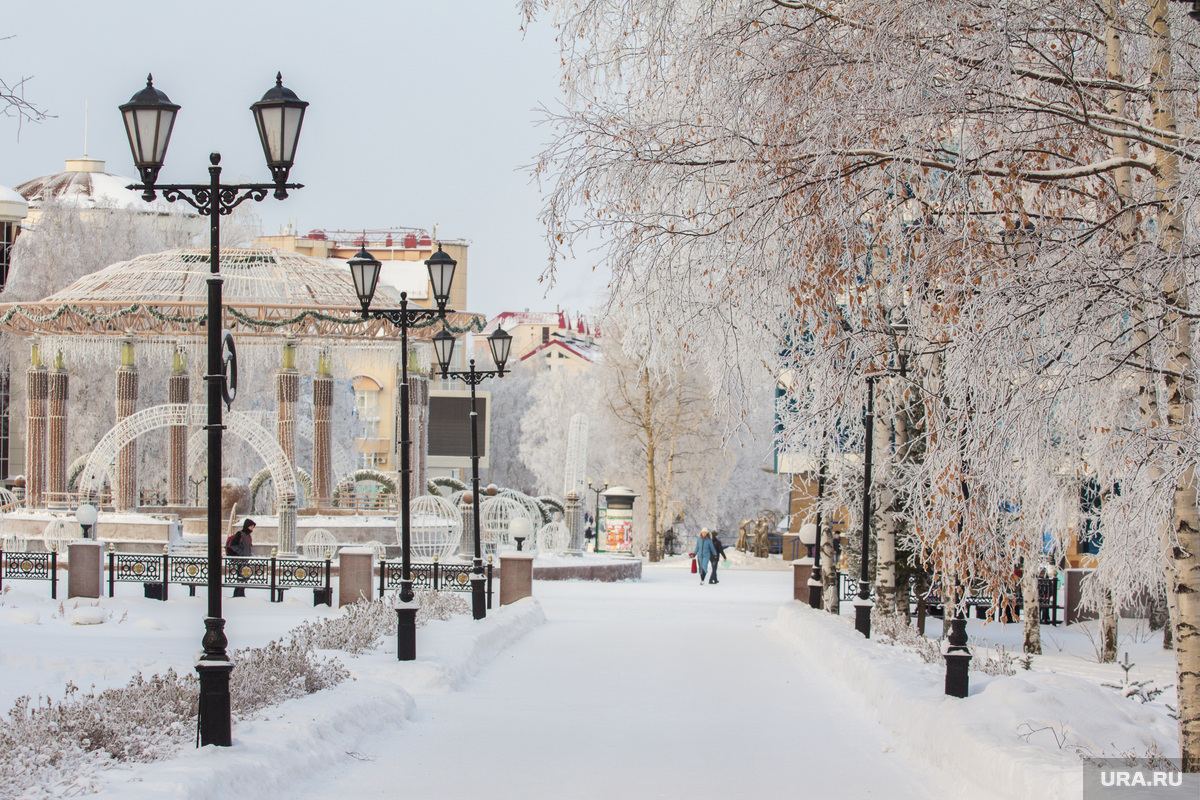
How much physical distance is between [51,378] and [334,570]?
10716mm

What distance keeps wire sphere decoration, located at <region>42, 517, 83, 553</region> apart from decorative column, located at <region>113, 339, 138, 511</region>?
8.67ft

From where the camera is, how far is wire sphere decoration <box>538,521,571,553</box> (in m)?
46.5

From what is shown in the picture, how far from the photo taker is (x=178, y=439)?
4228 centimetres

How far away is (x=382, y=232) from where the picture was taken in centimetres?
9894

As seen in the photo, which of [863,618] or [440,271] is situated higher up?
[440,271]

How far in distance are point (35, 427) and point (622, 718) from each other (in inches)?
1167

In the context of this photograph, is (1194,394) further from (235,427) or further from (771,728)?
(235,427)


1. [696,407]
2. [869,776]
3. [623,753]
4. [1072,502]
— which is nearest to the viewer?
[869,776]

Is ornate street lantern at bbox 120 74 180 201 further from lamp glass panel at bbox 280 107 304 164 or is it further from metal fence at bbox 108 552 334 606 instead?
metal fence at bbox 108 552 334 606

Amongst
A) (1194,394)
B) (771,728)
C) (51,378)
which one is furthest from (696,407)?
(1194,394)

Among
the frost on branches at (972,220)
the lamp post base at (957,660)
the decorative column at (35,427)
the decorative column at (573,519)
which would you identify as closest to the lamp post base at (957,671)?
the lamp post base at (957,660)

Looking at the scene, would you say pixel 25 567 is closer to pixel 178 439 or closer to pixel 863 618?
pixel 178 439

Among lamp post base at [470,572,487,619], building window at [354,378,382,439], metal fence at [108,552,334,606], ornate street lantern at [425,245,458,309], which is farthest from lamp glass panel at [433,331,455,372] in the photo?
building window at [354,378,382,439]

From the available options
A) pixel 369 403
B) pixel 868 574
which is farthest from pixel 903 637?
pixel 369 403
